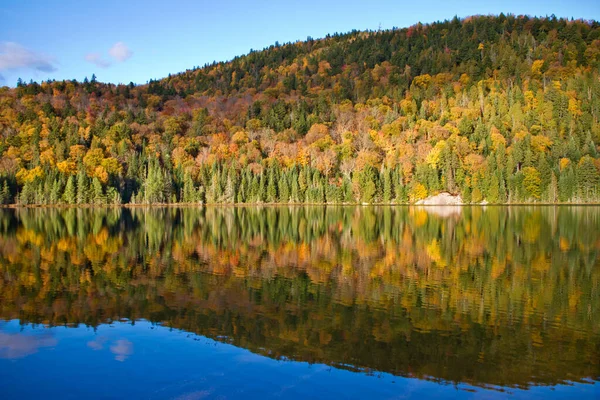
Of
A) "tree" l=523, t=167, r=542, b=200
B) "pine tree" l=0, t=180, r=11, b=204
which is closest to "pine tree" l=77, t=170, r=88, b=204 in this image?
"pine tree" l=0, t=180, r=11, b=204

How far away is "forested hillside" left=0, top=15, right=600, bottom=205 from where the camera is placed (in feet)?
349

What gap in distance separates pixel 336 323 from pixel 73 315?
28.9 ft

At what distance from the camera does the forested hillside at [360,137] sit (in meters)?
106

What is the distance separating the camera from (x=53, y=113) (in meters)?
154

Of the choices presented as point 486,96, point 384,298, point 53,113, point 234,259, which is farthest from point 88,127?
point 384,298

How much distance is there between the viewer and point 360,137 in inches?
5187

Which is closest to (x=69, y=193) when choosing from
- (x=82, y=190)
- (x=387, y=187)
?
(x=82, y=190)

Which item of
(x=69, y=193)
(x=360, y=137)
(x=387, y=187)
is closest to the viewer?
(x=387, y=187)

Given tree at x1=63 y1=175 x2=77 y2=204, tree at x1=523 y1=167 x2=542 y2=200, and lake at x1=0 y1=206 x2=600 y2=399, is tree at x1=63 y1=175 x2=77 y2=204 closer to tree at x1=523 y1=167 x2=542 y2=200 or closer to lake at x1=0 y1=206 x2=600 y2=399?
lake at x1=0 y1=206 x2=600 y2=399

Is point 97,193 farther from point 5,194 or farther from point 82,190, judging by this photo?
point 5,194

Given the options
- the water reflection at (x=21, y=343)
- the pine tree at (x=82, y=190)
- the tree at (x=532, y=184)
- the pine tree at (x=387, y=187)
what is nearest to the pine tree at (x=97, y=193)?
the pine tree at (x=82, y=190)

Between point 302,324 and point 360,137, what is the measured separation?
11929cm

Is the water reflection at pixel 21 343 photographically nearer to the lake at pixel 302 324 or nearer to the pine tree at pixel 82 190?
the lake at pixel 302 324

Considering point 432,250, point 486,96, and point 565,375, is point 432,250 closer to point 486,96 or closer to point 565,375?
point 565,375
